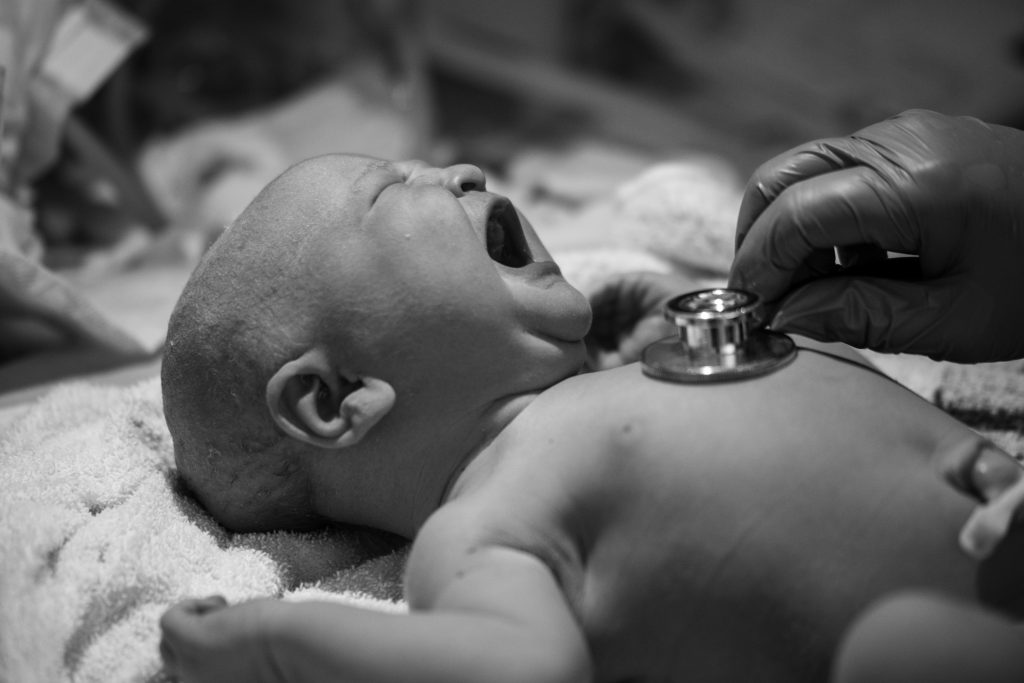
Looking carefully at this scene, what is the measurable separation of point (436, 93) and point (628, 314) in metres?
1.66

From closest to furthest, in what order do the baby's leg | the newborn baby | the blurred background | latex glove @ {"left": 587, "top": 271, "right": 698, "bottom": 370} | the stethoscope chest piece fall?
the baby's leg < the newborn baby < the stethoscope chest piece < latex glove @ {"left": 587, "top": 271, "right": 698, "bottom": 370} < the blurred background

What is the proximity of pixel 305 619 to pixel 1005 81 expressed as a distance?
2.04 metres

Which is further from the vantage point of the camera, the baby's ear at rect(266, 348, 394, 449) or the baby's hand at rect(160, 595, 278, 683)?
the baby's ear at rect(266, 348, 394, 449)

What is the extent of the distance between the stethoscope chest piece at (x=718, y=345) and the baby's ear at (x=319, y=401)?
10.5 inches

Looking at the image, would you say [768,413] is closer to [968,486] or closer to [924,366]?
[968,486]

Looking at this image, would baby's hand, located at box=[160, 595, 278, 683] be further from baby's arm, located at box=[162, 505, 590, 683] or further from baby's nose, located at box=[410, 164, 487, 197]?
baby's nose, located at box=[410, 164, 487, 197]

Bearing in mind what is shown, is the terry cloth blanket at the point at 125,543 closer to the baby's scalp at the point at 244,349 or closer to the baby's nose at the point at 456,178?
the baby's scalp at the point at 244,349

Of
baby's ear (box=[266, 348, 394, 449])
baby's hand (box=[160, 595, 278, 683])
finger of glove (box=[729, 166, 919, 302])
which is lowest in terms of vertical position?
baby's hand (box=[160, 595, 278, 683])

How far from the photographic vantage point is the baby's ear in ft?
3.31

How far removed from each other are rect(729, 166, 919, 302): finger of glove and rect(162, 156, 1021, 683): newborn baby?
0.11 metres

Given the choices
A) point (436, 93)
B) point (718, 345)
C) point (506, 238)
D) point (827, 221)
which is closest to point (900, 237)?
point (827, 221)

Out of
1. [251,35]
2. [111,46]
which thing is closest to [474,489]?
[111,46]

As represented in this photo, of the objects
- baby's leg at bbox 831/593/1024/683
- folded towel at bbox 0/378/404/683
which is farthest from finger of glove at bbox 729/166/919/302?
folded towel at bbox 0/378/404/683

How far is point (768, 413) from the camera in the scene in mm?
909
